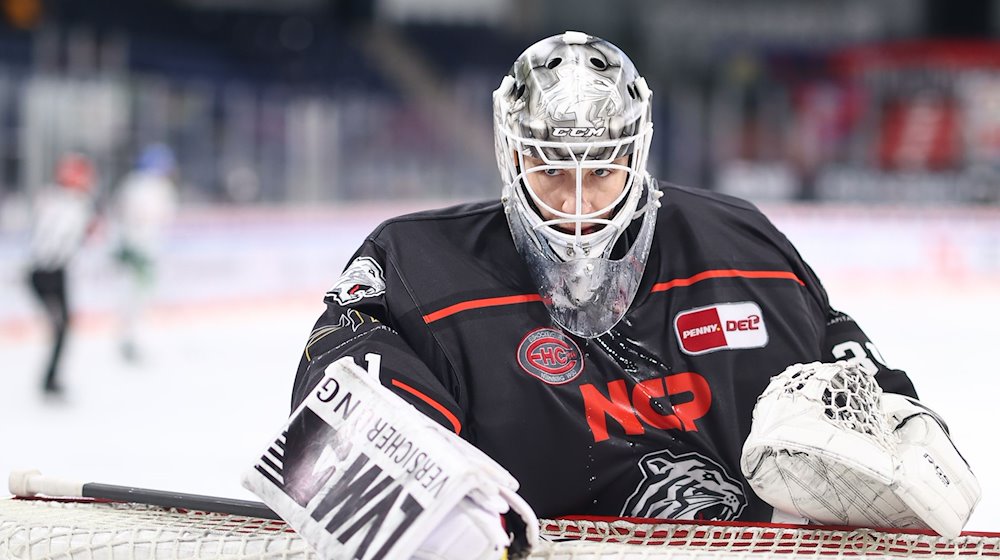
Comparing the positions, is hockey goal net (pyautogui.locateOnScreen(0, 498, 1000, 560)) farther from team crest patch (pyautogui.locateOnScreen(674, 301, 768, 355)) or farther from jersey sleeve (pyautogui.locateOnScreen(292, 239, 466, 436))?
team crest patch (pyautogui.locateOnScreen(674, 301, 768, 355))

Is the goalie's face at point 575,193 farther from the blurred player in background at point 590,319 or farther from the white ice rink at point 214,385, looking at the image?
the white ice rink at point 214,385

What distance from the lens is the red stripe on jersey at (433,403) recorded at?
55.1 inches

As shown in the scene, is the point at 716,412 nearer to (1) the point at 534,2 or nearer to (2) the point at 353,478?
(2) the point at 353,478

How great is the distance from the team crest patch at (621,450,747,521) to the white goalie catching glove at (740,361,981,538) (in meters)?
0.21

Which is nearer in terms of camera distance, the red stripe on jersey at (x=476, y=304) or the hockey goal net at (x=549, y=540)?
the hockey goal net at (x=549, y=540)

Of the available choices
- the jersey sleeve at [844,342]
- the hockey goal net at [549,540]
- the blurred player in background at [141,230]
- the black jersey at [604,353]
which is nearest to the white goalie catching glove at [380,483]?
the hockey goal net at [549,540]

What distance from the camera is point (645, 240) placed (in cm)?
165

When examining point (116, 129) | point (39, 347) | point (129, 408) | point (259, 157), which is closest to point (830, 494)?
point (129, 408)

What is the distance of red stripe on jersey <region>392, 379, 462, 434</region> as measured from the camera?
1.40 m

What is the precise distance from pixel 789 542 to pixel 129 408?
151 inches

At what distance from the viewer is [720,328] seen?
1.62 meters

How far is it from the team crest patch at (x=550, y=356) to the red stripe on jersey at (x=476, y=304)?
0.17 ft

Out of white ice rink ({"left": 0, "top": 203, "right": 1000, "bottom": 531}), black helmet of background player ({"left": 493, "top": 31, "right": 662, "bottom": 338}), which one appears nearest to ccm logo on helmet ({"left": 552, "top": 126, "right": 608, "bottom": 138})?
black helmet of background player ({"left": 493, "top": 31, "right": 662, "bottom": 338})

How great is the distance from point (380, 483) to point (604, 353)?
508mm
